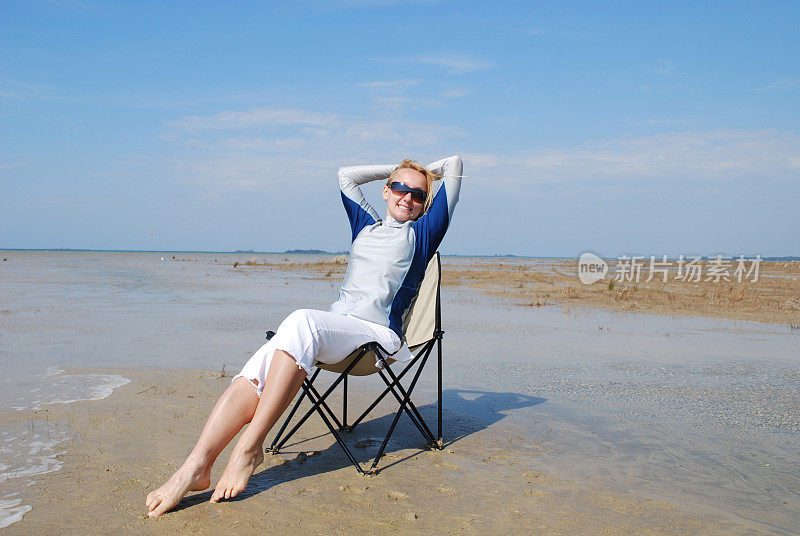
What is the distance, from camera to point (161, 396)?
468 cm

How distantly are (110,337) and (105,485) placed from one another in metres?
5.29

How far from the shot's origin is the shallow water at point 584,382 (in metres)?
3.32

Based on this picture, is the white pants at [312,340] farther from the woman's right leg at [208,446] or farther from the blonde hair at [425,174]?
the blonde hair at [425,174]

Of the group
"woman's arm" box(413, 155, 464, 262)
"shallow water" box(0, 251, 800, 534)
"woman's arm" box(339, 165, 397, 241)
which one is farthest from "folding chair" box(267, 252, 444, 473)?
"shallow water" box(0, 251, 800, 534)

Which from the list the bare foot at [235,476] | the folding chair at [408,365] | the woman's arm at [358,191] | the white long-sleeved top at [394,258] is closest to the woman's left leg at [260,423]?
the bare foot at [235,476]

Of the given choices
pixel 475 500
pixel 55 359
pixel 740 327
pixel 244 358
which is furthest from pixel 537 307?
pixel 475 500

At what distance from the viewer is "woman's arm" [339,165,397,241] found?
13.4 feet

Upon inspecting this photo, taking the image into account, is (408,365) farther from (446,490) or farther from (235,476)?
(235,476)

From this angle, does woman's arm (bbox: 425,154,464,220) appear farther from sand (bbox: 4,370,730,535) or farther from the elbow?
sand (bbox: 4,370,730,535)

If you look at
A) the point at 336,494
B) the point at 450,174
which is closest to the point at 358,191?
the point at 450,174

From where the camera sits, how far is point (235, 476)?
9.11 ft

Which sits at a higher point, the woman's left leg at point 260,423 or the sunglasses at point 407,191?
the sunglasses at point 407,191

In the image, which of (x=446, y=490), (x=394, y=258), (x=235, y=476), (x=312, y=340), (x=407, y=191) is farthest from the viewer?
(x=407, y=191)

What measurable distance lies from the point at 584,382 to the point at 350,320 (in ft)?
10.8
